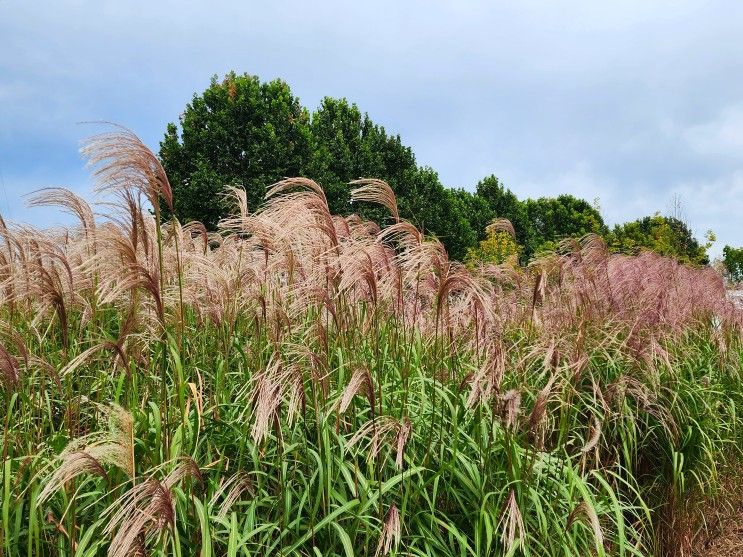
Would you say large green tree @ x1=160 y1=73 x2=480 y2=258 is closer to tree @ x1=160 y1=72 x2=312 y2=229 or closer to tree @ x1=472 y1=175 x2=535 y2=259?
tree @ x1=160 y1=72 x2=312 y2=229

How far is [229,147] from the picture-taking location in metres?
17.6

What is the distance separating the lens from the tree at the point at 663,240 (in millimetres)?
17000

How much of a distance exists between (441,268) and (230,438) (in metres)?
1.36

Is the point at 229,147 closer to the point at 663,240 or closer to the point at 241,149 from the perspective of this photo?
the point at 241,149

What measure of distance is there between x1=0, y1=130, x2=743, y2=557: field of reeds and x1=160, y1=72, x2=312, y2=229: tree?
11.8m

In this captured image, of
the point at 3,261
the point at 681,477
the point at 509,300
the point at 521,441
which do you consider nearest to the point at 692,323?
the point at 509,300

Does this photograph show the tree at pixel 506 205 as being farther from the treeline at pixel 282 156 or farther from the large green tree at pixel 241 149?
the large green tree at pixel 241 149

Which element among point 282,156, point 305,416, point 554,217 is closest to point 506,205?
point 554,217

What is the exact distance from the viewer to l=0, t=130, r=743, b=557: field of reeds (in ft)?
8.81

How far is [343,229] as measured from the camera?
164 inches

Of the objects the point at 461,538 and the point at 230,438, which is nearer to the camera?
the point at 461,538

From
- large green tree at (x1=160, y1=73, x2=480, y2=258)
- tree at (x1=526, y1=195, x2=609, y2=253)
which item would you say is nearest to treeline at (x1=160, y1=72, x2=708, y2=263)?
large green tree at (x1=160, y1=73, x2=480, y2=258)

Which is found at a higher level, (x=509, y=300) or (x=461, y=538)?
(x=509, y=300)

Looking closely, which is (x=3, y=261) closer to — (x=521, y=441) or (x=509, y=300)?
(x=521, y=441)
